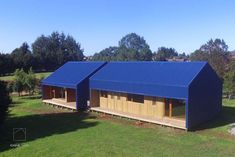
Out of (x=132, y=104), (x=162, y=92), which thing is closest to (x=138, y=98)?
(x=132, y=104)

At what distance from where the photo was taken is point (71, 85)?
31.4 metres

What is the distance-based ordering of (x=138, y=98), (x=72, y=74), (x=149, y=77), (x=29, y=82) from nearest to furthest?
(x=149, y=77) → (x=138, y=98) → (x=72, y=74) → (x=29, y=82)

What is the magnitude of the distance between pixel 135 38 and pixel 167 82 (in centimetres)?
11090

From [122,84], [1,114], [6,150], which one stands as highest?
[122,84]

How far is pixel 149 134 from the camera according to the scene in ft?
70.5

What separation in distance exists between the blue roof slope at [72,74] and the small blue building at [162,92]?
6.00 feet

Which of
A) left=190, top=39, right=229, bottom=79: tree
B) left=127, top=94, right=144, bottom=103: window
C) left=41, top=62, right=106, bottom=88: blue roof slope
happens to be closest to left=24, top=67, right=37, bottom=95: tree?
left=41, top=62, right=106, bottom=88: blue roof slope

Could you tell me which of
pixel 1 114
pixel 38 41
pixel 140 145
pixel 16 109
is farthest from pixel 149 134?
pixel 38 41

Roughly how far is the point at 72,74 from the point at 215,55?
23.4 meters

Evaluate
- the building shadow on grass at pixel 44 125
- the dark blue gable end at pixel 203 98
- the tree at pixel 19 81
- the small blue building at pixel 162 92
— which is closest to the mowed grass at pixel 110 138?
the building shadow on grass at pixel 44 125

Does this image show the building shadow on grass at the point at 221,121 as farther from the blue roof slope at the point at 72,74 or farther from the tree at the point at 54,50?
the tree at the point at 54,50

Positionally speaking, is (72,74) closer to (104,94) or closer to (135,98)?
Answer: (104,94)

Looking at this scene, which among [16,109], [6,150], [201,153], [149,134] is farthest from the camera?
[16,109]

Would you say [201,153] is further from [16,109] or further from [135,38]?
[135,38]
